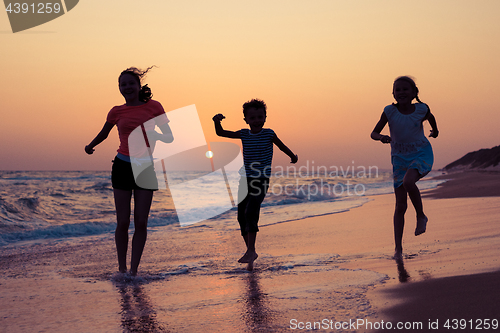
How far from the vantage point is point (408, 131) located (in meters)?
4.08

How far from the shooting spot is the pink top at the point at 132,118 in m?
3.79

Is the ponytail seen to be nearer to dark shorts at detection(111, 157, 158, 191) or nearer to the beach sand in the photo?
dark shorts at detection(111, 157, 158, 191)

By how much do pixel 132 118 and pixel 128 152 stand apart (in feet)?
1.02

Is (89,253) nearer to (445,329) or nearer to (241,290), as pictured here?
(241,290)

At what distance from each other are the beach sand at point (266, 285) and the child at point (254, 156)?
0.51 meters

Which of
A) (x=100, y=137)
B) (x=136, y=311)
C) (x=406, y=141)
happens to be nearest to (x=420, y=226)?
(x=406, y=141)

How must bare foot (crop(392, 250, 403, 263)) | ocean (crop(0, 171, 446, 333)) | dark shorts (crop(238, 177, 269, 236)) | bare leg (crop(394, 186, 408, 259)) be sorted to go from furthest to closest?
dark shorts (crop(238, 177, 269, 236)) < bare leg (crop(394, 186, 408, 259)) < bare foot (crop(392, 250, 403, 263)) < ocean (crop(0, 171, 446, 333))

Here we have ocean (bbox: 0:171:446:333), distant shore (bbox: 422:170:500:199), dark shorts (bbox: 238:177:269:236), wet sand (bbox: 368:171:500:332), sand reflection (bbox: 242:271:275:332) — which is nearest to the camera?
wet sand (bbox: 368:171:500:332)

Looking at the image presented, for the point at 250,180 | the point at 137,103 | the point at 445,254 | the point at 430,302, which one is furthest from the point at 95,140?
the point at 445,254

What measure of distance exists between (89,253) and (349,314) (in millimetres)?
4194

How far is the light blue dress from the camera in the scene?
405 cm

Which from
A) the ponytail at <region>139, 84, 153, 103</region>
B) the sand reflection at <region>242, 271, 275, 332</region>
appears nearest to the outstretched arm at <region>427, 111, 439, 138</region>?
the sand reflection at <region>242, 271, 275, 332</region>

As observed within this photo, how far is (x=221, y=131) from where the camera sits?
4316 millimetres

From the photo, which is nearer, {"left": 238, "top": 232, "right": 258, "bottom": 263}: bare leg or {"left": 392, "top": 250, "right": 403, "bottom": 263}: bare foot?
{"left": 392, "top": 250, "right": 403, "bottom": 263}: bare foot
